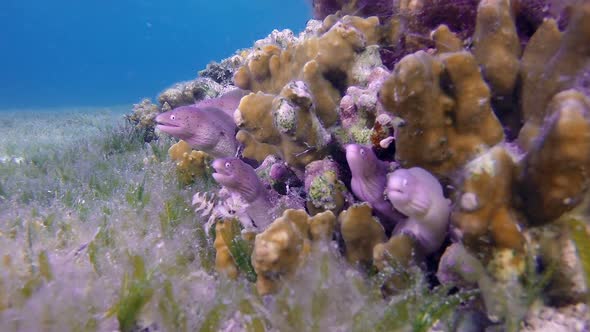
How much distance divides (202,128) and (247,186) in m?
1.06

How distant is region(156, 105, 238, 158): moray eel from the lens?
11.9 ft

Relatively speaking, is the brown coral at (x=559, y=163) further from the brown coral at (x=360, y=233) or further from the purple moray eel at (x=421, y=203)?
the brown coral at (x=360, y=233)

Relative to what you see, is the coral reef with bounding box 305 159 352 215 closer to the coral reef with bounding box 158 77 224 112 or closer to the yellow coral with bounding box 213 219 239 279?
the yellow coral with bounding box 213 219 239 279

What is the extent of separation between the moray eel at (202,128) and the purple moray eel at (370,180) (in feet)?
5.72

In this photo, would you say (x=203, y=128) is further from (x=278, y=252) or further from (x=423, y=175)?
(x=423, y=175)

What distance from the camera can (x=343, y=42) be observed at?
3424mm

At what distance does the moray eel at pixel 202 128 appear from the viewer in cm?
363

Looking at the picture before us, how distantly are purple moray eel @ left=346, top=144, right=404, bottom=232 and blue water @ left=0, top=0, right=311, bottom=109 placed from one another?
155067mm

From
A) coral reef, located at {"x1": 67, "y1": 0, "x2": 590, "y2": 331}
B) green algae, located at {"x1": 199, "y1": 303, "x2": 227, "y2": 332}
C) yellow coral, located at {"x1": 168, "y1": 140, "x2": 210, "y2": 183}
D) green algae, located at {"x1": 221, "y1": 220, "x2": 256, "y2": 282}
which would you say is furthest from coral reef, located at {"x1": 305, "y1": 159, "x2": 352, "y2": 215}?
yellow coral, located at {"x1": 168, "y1": 140, "x2": 210, "y2": 183}

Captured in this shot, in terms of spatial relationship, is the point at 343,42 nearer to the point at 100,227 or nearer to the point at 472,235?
the point at 472,235

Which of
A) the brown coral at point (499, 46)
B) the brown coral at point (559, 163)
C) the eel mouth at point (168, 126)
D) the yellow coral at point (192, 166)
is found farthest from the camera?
the yellow coral at point (192, 166)

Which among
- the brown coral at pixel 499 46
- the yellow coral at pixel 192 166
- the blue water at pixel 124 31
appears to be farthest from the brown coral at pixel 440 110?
the blue water at pixel 124 31

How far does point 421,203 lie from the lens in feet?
6.69

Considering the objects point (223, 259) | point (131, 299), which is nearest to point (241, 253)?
point (223, 259)
